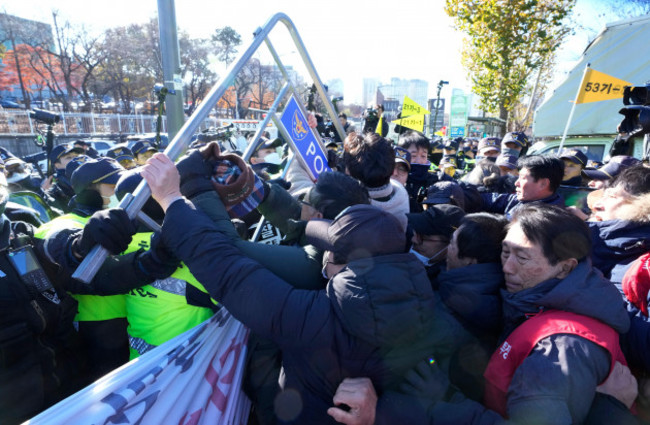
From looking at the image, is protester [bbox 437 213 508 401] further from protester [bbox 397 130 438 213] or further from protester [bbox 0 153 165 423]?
protester [bbox 397 130 438 213]

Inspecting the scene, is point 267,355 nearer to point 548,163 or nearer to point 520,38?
point 548,163

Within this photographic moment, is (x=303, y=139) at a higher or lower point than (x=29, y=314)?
higher

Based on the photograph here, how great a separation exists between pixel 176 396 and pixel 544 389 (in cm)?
118

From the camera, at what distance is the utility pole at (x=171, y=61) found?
419cm

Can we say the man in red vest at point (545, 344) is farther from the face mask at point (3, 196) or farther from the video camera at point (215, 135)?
the video camera at point (215, 135)

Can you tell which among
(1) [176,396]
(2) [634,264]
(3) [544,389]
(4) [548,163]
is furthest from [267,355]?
(4) [548,163]

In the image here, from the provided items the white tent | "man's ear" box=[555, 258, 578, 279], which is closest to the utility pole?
"man's ear" box=[555, 258, 578, 279]

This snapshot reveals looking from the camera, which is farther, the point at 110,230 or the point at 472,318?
the point at 472,318

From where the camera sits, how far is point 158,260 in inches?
58.6

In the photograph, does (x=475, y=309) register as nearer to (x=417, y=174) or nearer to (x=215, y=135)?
(x=417, y=174)

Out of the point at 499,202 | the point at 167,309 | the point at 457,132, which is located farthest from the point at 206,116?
the point at 457,132

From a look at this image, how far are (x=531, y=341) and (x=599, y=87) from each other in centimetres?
633

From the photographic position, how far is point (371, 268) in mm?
1157

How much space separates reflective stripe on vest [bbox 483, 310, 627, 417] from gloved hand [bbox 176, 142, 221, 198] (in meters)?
1.24
